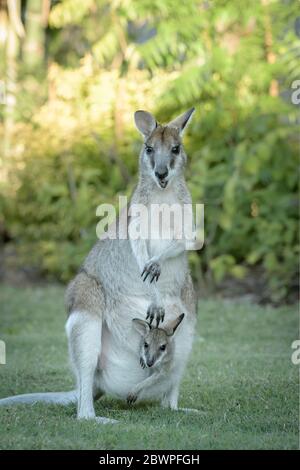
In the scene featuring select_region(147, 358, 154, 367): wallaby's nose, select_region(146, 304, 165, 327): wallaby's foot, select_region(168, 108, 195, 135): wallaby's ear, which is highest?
select_region(168, 108, 195, 135): wallaby's ear

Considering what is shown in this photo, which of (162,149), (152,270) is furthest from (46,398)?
(162,149)

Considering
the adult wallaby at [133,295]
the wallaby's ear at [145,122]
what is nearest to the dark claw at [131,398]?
the adult wallaby at [133,295]

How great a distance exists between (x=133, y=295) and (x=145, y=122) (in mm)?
976

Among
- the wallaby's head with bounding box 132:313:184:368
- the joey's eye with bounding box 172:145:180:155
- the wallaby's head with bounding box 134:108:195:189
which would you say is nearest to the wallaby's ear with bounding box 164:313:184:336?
the wallaby's head with bounding box 132:313:184:368

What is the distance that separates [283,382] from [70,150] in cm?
548

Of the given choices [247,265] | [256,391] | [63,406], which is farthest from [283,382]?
[247,265]

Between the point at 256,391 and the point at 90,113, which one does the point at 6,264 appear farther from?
the point at 256,391

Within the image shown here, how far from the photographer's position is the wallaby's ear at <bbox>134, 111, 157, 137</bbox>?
490 centimetres

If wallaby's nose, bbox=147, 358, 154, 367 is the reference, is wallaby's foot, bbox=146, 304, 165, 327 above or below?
above

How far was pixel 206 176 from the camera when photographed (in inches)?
344

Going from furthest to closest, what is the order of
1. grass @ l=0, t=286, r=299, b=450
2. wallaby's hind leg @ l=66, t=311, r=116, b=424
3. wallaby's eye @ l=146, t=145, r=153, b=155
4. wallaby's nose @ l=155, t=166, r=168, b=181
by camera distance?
wallaby's eye @ l=146, t=145, r=153, b=155 → wallaby's nose @ l=155, t=166, r=168, b=181 → wallaby's hind leg @ l=66, t=311, r=116, b=424 → grass @ l=0, t=286, r=299, b=450

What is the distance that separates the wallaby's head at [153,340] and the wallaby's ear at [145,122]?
1.06 metres

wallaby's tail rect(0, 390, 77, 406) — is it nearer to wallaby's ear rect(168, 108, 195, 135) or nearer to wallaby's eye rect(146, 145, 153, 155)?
wallaby's eye rect(146, 145, 153, 155)

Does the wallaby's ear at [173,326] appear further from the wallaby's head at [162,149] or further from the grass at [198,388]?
the wallaby's head at [162,149]
